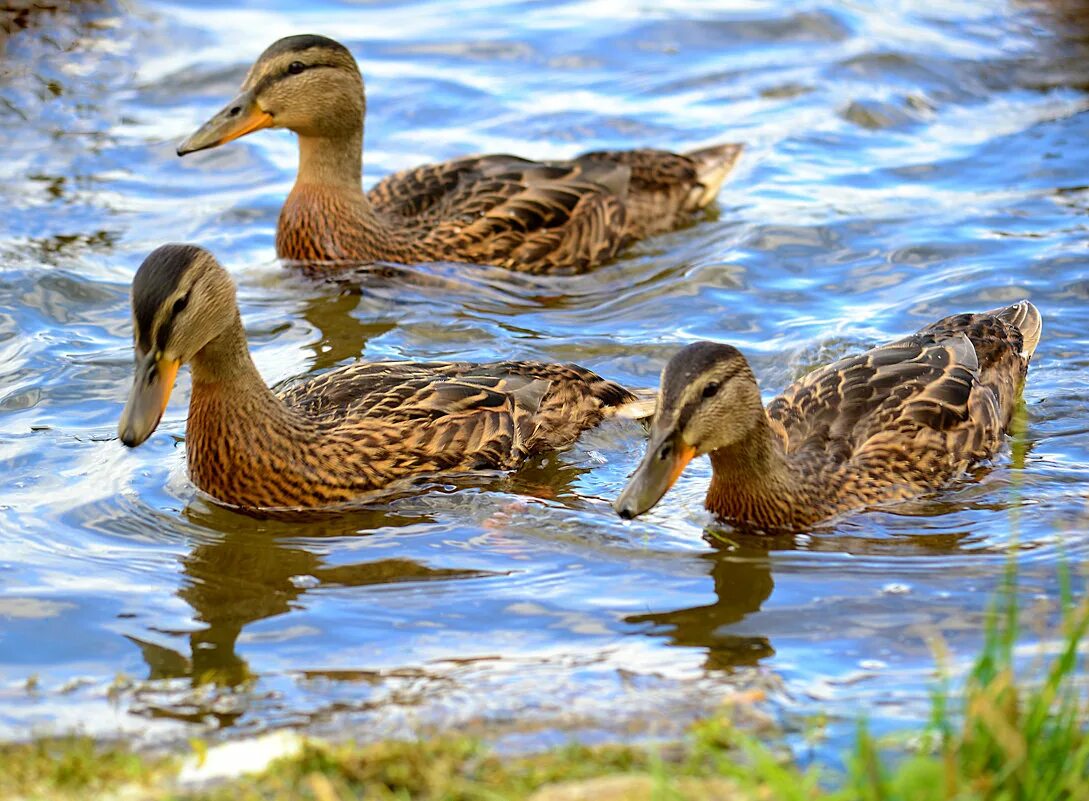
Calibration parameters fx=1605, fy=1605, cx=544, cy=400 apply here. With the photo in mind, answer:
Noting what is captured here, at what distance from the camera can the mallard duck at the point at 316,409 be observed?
7.17 m

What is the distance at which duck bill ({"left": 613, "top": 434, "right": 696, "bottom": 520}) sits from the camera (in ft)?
22.0

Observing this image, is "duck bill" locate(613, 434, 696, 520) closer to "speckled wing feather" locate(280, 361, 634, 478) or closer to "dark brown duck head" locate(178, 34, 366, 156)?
"speckled wing feather" locate(280, 361, 634, 478)

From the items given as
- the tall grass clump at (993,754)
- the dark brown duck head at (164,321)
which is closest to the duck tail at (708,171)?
the dark brown duck head at (164,321)

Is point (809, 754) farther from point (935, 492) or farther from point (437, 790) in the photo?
point (935, 492)

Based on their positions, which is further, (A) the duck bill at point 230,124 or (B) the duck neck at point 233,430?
(A) the duck bill at point 230,124

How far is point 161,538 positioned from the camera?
737cm

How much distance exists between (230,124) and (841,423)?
481cm

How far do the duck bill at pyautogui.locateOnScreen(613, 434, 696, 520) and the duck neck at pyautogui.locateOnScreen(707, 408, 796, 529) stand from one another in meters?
0.49

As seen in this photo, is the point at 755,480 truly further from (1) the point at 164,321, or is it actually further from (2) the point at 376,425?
(1) the point at 164,321

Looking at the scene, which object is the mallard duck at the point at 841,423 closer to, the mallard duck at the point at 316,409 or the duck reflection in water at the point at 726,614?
the duck reflection in water at the point at 726,614

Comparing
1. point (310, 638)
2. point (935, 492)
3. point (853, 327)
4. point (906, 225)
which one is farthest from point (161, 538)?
point (906, 225)

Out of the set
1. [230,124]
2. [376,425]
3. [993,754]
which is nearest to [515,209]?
[230,124]

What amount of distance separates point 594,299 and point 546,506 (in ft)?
10.7

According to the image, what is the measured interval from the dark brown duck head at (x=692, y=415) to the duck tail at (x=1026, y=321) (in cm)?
239
